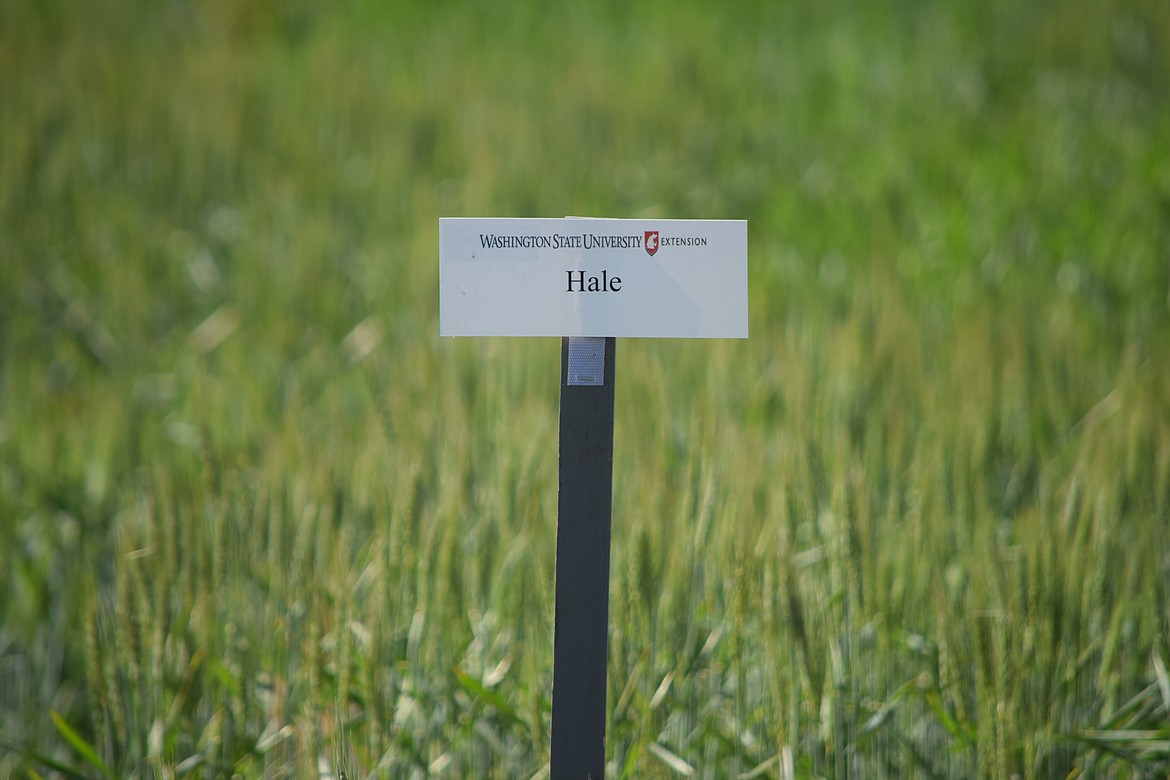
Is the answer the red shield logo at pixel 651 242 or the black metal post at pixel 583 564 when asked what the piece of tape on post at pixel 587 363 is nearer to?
the black metal post at pixel 583 564

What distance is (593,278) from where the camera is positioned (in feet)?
3.34

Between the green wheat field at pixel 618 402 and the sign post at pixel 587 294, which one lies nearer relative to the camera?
the sign post at pixel 587 294

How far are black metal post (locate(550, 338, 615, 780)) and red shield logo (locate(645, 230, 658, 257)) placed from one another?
0.37ft

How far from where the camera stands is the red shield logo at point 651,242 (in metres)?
1.01

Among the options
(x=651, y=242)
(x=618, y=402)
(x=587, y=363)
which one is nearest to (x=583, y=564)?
(x=587, y=363)

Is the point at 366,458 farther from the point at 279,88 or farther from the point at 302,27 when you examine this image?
the point at 302,27

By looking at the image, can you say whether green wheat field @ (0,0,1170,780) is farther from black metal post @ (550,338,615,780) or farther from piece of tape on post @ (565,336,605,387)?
piece of tape on post @ (565,336,605,387)

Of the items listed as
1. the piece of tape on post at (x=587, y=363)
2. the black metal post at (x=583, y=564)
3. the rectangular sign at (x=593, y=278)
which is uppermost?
the rectangular sign at (x=593, y=278)

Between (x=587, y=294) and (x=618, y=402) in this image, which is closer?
(x=587, y=294)

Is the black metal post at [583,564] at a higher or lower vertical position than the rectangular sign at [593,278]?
lower

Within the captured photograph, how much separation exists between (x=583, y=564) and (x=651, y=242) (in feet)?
1.18

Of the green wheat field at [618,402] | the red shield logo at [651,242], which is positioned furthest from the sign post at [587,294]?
the green wheat field at [618,402]

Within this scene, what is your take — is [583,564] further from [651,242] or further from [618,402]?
[618,402]

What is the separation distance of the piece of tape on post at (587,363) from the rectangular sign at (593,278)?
2cm
